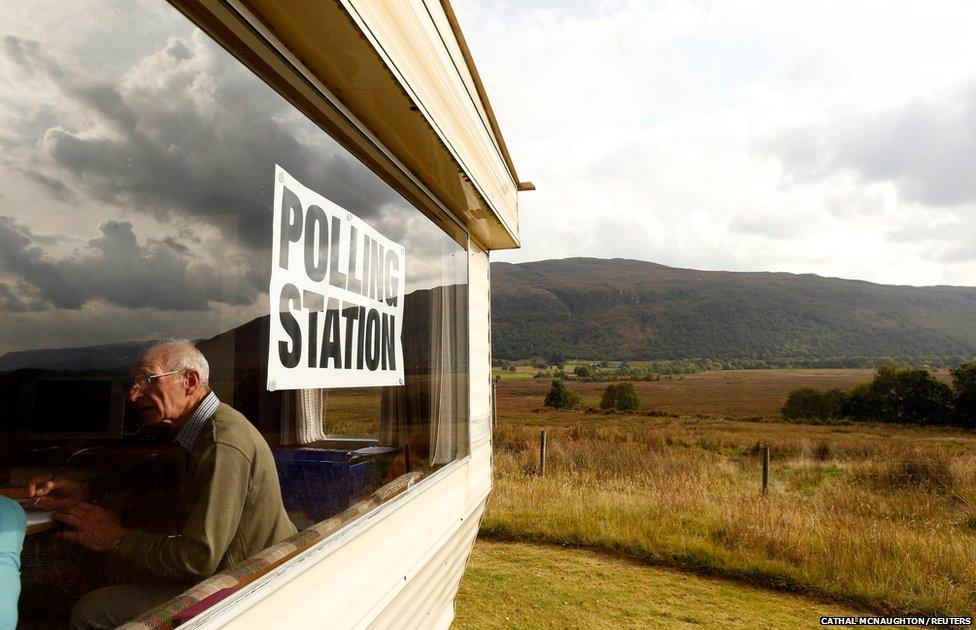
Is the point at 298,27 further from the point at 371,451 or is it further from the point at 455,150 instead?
the point at 371,451

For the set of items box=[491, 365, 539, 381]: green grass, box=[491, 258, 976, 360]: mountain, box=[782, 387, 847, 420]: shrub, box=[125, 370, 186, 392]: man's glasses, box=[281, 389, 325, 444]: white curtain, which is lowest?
box=[782, 387, 847, 420]: shrub

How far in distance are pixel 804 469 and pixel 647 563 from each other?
12.5 metres

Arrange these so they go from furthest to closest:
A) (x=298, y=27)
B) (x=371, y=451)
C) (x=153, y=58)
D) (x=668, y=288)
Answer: (x=668, y=288), (x=371, y=451), (x=298, y=27), (x=153, y=58)

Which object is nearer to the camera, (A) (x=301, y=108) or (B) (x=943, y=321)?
(A) (x=301, y=108)

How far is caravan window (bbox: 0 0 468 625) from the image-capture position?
116 cm

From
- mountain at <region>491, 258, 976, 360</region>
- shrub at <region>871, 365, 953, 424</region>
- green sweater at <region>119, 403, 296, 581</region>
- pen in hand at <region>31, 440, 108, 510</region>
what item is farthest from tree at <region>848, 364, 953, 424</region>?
pen in hand at <region>31, 440, 108, 510</region>

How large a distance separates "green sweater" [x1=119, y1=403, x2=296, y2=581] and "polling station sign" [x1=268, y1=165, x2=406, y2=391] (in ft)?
0.57

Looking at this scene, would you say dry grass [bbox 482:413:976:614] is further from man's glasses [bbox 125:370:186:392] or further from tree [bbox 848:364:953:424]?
tree [bbox 848:364:953:424]

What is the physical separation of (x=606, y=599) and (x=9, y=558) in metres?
4.06

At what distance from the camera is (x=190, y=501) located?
4.66 feet

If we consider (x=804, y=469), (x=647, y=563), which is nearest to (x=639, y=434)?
(x=804, y=469)

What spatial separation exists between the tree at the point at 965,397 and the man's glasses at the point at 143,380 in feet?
153

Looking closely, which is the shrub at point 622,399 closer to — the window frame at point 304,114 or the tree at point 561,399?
the tree at point 561,399

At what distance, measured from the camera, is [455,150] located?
2291 millimetres
